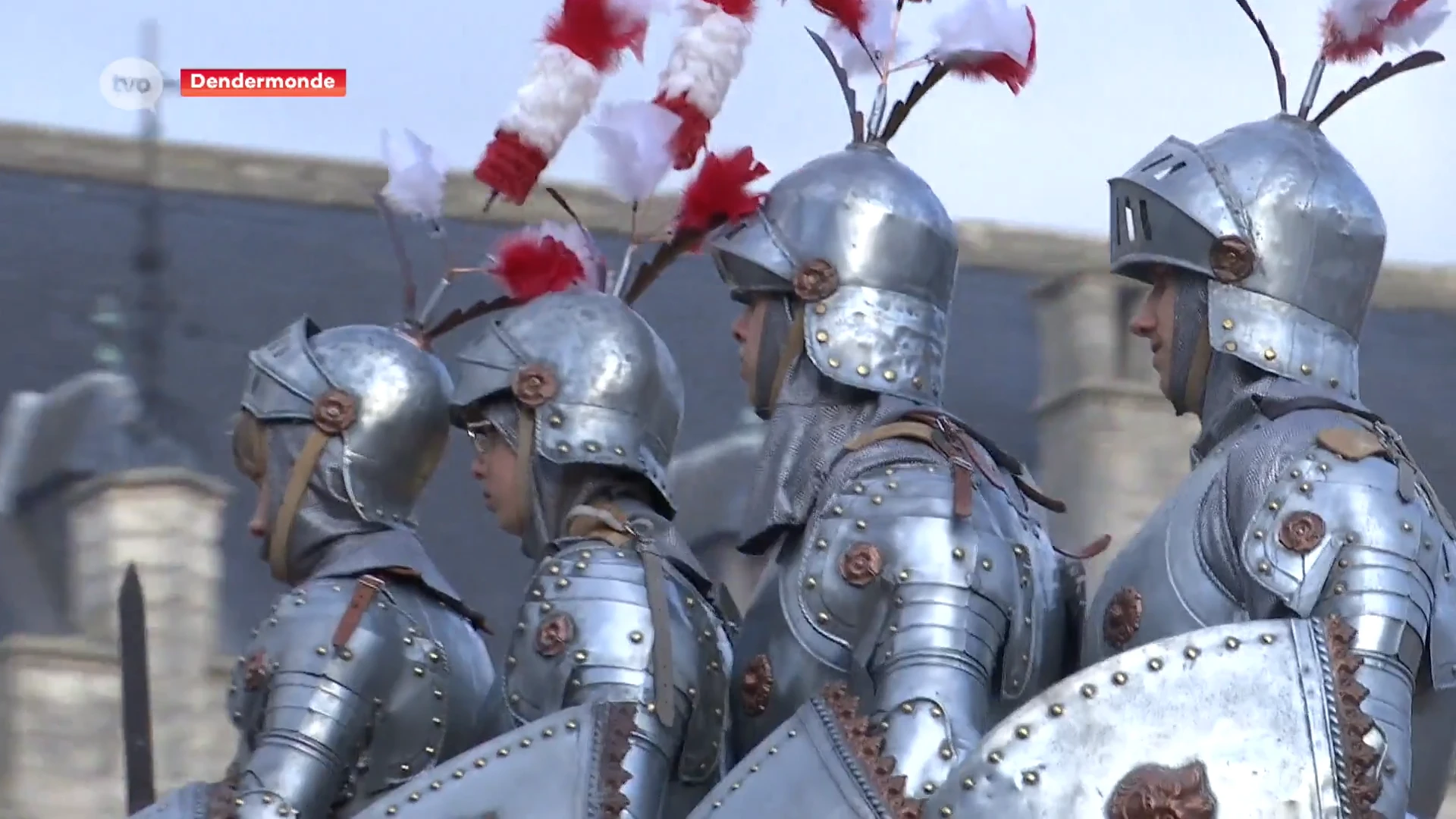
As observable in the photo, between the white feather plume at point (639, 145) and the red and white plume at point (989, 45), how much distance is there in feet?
2.04

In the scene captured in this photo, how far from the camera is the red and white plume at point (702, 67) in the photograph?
9398 millimetres

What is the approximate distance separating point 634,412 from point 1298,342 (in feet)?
5.18

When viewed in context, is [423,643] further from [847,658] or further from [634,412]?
[847,658]

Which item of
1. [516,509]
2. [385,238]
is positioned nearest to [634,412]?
[516,509]

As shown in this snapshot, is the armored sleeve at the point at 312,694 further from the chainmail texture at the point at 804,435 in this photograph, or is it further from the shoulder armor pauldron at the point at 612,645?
the chainmail texture at the point at 804,435

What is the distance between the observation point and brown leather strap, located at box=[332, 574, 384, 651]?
9.27m

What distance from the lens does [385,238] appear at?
70.0ft

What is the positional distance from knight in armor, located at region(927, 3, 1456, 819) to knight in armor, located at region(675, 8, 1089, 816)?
247mm

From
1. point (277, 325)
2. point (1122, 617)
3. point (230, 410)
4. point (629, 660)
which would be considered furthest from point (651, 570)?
point (277, 325)

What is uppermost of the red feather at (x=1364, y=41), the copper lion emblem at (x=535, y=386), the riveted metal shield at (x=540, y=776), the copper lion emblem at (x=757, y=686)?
the red feather at (x=1364, y=41)

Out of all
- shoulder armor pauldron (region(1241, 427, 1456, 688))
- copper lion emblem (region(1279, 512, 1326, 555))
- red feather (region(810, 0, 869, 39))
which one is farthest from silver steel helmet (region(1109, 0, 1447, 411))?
red feather (region(810, 0, 869, 39))

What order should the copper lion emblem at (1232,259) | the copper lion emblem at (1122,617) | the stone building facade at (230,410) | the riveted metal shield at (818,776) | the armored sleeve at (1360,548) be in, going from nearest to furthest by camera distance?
the armored sleeve at (1360,548)
the riveted metal shield at (818,776)
the copper lion emblem at (1122,617)
the copper lion emblem at (1232,259)
the stone building facade at (230,410)

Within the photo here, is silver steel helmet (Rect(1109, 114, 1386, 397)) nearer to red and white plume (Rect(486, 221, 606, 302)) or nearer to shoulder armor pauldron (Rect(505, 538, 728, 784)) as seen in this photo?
shoulder armor pauldron (Rect(505, 538, 728, 784))

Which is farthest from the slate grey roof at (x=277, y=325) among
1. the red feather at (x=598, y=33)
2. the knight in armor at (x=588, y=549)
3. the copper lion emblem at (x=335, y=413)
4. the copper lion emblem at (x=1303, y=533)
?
the copper lion emblem at (x=1303, y=533)
